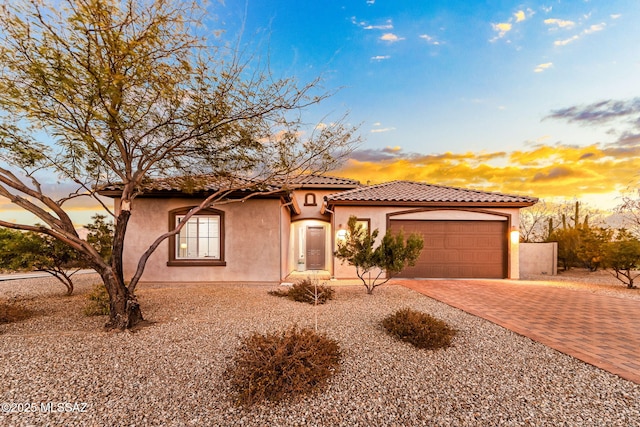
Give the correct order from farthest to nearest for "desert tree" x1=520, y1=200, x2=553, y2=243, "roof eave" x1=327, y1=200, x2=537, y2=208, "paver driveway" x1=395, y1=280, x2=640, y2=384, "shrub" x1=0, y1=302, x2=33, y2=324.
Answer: "desert tree" x1=520, y1=200, x2=553, y2=243 < "roof eave" x1=327, y1=200, x2=537, y2=208 < "shrub" x1=0, y1=302, x2=33, y2=324 < "paver driveway" x1=395, y1=280, x2=640, y2=384

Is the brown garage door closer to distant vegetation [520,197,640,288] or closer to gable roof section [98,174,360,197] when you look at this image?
distant vegetation [520,197,640,288]

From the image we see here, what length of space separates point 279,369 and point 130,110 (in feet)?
16.3

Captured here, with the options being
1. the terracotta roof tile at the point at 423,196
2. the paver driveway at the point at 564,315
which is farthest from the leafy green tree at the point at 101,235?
the paver driveway at the point at 564,315

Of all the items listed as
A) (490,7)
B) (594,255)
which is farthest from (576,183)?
(490,7)

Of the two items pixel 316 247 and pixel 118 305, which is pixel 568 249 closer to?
pixel 316 247

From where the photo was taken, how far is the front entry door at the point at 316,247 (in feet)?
52.5

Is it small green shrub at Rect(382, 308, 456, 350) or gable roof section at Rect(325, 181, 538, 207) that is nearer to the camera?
small green shrub at Rect(382, 308, 456, 350)

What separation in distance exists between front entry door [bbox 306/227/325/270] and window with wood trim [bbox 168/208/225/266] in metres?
6.98

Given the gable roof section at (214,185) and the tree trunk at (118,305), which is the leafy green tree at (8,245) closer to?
the gable roof section at (214,185)

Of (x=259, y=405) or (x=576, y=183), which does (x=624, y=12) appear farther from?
(x=259, y=405)

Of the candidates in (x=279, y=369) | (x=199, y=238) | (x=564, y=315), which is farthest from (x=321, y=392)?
(x=199, y=238)

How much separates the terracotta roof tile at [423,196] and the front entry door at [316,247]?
15.7 feet

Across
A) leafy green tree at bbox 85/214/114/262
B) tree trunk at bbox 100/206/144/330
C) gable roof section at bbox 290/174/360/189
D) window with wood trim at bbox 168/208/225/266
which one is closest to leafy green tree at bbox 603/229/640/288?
gable roof section at bbox 290/174/360/189

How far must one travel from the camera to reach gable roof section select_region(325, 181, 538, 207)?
35.9 ft
